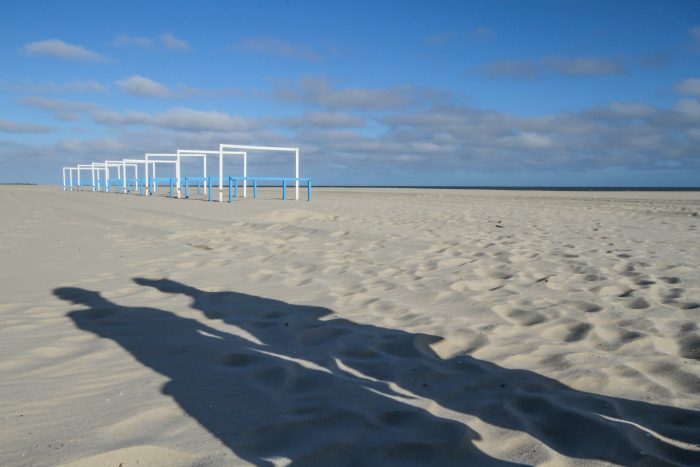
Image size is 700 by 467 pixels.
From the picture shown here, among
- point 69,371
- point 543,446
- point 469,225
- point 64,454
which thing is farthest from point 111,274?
point 469,225

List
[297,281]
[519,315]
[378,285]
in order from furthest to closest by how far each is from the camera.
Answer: [297,281], [378,285], [519,315]

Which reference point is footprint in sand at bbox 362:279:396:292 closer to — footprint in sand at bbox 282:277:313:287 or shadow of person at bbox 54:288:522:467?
footprint in sand at bbox 282:277:313:287

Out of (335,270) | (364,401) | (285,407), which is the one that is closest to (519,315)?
(364,401)

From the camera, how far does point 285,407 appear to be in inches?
84.0

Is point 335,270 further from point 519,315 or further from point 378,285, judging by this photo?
point 519,315

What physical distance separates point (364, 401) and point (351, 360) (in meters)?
0.54

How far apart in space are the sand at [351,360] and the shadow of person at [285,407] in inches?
0.4

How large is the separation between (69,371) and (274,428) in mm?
1360

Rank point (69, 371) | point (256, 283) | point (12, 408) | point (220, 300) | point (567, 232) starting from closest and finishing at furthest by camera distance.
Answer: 1. point (12, 408)
2. point (69, 371)
3. point (220, 300)
4. point (256, 283)
5. point (567, 232)

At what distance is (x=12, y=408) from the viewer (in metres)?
2.11

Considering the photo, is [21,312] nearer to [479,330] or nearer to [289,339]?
[289,339]

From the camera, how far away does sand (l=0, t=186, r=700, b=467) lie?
1833mm

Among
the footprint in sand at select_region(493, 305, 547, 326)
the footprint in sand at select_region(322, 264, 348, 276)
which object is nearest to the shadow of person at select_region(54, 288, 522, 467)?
the footprint in sand at select_region(493, 305, 547, 326)

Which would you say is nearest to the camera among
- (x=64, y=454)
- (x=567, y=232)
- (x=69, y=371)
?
(x=64, y=454)
